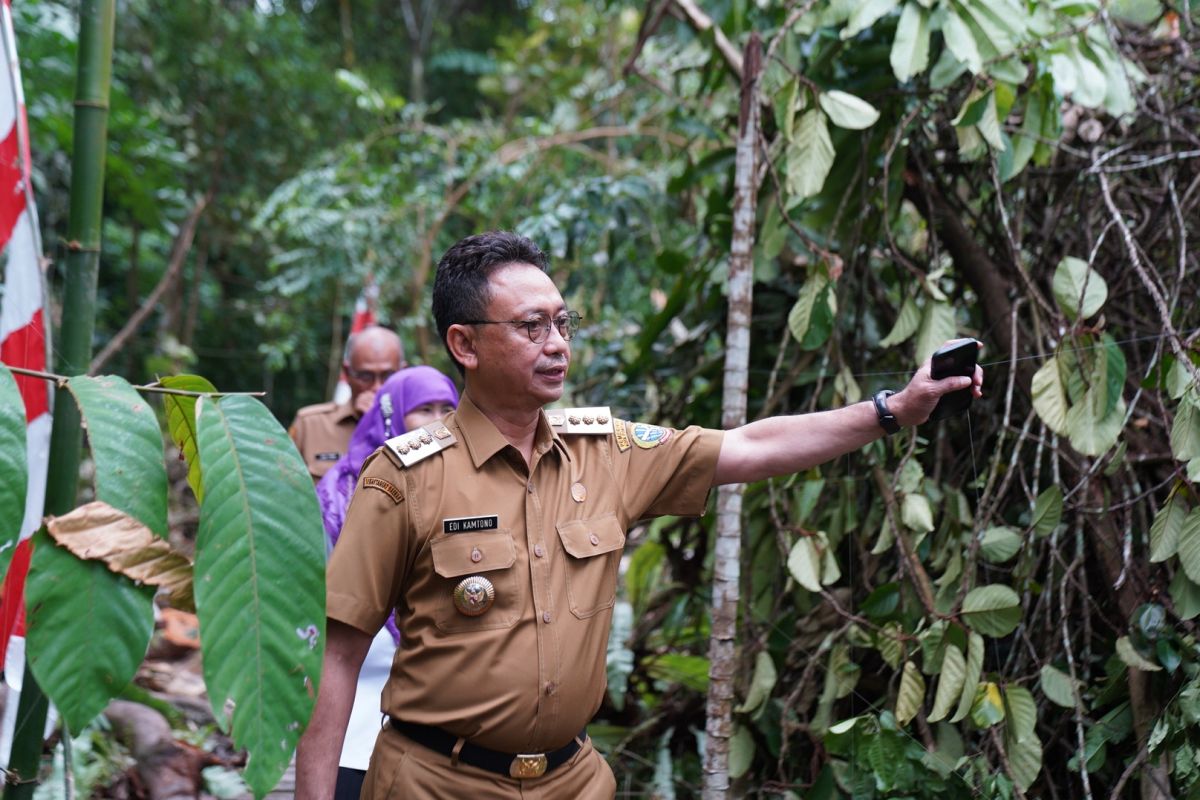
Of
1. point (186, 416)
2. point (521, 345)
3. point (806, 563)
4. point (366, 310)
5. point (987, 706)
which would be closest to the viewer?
point (186, 416)

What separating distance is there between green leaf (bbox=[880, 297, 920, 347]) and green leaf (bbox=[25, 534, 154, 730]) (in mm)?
2099

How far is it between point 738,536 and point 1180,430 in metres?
0.98

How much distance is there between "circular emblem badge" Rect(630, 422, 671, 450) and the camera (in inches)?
82.4

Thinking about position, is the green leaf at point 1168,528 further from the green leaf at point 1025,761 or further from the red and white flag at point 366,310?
the red and white flag at point 366,310

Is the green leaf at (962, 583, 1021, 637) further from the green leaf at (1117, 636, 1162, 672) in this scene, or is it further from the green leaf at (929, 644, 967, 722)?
the green leaf at (1117, 636, 1162, 672)

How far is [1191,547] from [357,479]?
1726 millimetres

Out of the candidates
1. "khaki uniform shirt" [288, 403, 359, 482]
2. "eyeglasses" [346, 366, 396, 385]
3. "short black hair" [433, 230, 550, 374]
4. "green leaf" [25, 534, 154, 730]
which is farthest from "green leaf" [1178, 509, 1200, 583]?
"khaki uniform shirt" [288, 403, 359, 482]

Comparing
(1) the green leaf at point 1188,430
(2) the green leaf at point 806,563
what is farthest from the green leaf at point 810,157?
(1) the green leaf at point 1188,430

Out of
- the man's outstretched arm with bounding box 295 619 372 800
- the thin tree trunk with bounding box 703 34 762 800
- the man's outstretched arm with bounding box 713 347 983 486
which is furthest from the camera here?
the thin tree trunk with bounding box 703 34 762 800

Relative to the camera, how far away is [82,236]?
1.96 metres

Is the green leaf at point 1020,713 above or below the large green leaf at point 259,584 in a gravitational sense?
below

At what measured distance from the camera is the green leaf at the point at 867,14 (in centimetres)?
268

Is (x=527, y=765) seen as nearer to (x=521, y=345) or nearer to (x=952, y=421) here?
(x=521, y=345)

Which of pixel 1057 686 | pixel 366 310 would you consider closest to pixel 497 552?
pixel 1057 686
